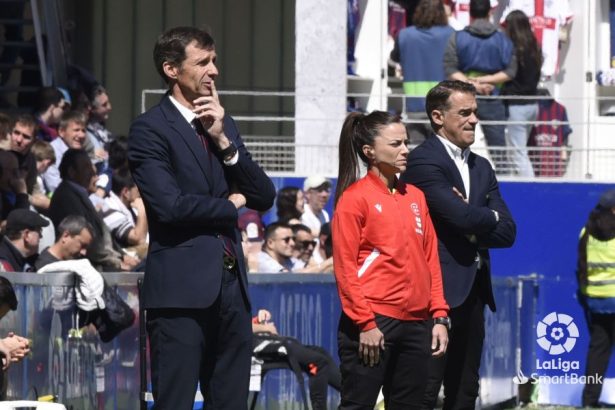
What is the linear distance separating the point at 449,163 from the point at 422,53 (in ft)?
23.8

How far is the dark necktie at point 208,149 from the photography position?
6.39 meters

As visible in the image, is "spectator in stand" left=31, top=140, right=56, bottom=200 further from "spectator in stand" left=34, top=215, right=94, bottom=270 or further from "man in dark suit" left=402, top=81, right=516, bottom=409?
"man in dark suit" left=402, top=81, right=516, bottom=409

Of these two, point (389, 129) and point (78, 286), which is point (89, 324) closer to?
point (78, 286)

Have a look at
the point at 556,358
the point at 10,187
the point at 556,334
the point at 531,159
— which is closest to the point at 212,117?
the point at 10,187

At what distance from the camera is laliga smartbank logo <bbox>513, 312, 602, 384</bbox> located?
12992 millimetres

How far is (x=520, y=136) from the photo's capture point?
49.4 feet

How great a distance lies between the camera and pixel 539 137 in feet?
50.5

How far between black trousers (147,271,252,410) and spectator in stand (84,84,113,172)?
7555 millimetres

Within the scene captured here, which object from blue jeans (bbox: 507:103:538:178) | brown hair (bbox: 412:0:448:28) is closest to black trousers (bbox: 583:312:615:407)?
blue jeans (bbox: 507:103:538:178)

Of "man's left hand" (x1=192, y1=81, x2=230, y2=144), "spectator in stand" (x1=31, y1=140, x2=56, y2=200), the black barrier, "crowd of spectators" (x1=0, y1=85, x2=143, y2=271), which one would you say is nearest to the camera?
"man's left hand" (x1=192, y1=81, x2=230, y2=144)

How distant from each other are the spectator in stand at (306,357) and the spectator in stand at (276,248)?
1.94 meters

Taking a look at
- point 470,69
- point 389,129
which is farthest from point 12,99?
point 389,129

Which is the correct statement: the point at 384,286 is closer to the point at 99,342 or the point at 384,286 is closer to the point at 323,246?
the point at 99,342

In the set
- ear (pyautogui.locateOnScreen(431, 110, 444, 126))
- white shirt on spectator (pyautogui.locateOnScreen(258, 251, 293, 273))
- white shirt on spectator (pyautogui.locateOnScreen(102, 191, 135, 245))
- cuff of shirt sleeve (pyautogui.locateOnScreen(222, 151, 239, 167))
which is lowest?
white shirt on spectator (pyautogui.locateOnScreen(258, 251, 293, 273))
